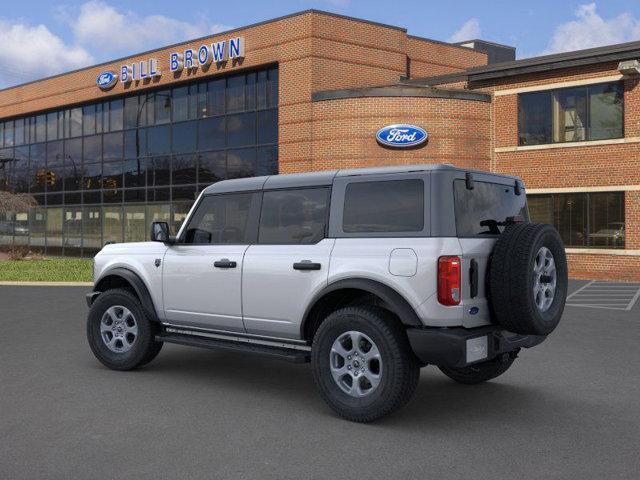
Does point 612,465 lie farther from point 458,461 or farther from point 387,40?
point 387,40

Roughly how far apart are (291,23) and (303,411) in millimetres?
20054

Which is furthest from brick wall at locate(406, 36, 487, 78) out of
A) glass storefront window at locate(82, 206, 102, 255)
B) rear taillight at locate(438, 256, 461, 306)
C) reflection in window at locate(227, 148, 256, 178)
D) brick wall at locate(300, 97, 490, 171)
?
rear taillight at locate(438, 256, 461, 306)

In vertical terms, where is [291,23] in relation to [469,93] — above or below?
above

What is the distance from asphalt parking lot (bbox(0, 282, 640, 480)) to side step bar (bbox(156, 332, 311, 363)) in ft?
1.40

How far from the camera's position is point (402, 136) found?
71.4 feet

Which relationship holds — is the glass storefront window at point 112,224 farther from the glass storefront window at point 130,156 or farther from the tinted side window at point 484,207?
the tinted side window at point 484,207

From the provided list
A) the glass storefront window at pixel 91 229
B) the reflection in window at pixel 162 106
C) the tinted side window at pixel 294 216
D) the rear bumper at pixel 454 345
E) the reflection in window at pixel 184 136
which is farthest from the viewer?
the glass storefront window at pixel 91 229

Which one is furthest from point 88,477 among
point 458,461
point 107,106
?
point 107,106

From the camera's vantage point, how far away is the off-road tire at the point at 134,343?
283 inches

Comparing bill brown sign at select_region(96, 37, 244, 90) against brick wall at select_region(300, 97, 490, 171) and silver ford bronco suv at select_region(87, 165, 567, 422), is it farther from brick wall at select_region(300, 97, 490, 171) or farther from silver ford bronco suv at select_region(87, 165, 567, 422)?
silver ford bronco suv at select_region(87, 165, 567, 422)

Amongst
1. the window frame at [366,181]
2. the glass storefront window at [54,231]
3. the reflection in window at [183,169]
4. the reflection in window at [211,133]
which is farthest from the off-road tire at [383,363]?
the glass storefront window at [54,231]

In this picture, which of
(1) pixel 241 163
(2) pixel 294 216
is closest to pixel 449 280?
(2) pixel 294 216

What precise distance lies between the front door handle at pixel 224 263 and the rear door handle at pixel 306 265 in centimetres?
74

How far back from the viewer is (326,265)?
5.74 metres
